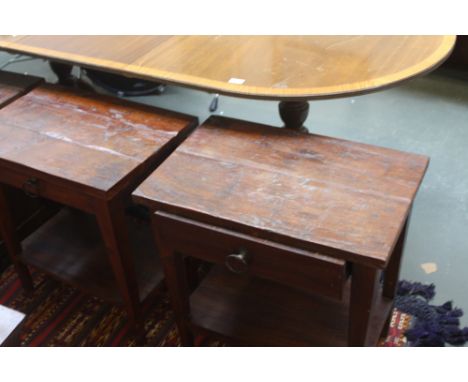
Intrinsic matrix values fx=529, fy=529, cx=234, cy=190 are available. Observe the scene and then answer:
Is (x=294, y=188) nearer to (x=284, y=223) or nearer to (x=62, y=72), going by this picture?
(x=284, y=223)

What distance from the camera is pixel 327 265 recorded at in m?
0.87

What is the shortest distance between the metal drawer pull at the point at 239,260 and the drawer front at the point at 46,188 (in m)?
0.33

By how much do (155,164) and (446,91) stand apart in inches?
68.9

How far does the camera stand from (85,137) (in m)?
1.18

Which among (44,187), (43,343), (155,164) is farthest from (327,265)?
(43,343)

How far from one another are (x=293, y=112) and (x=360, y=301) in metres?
0.58

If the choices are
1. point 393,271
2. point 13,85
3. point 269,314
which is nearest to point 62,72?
point 13,85

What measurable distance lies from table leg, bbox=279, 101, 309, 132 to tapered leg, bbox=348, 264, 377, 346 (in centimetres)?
57

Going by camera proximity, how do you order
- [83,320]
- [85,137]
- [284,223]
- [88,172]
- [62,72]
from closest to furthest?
[284,223], [88,172], [85,137], [83,320], [62,72]

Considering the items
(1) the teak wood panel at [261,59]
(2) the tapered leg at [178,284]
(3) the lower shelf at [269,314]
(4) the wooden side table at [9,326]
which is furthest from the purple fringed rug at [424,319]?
(4) the wooden side table at [9,326]

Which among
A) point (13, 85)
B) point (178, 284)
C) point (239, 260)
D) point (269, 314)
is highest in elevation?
point (13, 85)

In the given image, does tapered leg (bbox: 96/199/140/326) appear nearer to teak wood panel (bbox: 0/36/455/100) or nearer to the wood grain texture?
teak wood panel (bbox: 0/36/455/100)

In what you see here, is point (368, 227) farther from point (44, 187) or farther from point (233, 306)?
point (44, 187)

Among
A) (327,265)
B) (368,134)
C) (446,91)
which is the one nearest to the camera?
(327,265)
